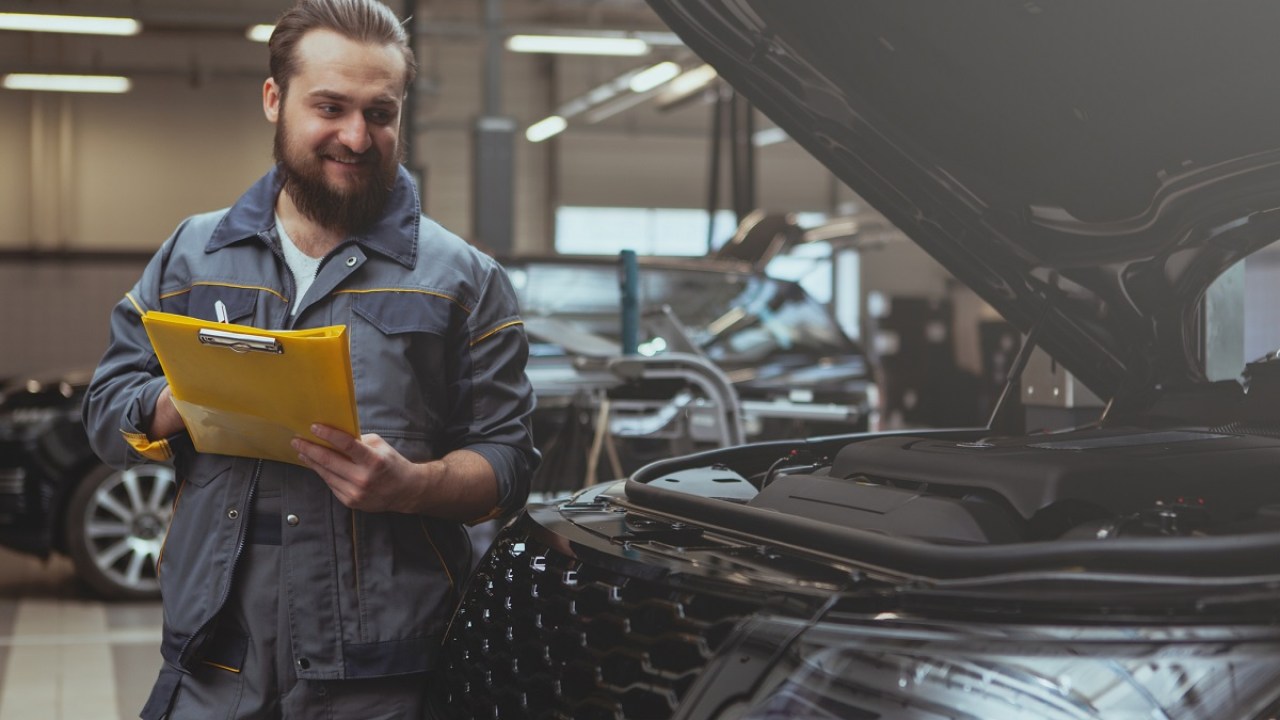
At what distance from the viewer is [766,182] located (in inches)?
834

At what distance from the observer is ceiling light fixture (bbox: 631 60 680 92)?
13.8 meters

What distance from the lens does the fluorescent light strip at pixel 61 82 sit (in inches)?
587

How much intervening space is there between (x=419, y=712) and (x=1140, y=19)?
4.20ft

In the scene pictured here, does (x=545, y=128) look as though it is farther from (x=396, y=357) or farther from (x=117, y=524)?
(x=396, y=357)

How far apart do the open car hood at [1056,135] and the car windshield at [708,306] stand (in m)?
3.83

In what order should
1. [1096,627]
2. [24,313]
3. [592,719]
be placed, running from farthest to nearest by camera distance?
[24,313] < [592,719] < [1096,627]

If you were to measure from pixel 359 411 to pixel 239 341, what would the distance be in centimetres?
24

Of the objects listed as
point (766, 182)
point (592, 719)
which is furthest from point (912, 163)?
point (766, 182)

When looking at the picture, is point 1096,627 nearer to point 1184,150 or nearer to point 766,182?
point 1184,150

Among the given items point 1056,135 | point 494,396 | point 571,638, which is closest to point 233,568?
point 494,396

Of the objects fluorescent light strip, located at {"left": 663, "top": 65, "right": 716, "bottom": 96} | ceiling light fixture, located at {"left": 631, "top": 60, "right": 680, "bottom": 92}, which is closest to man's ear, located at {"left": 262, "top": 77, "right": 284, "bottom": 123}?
fluorescent light strip, located at {"left": 663, "top": 65, "right": 716, "bottom": 96}

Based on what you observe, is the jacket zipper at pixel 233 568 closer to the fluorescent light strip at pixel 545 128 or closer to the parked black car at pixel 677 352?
the parked black car at pixel 677 352

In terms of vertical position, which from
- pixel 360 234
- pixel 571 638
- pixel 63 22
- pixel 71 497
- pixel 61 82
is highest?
pixel 61 82

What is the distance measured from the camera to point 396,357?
1.82 metres
